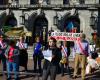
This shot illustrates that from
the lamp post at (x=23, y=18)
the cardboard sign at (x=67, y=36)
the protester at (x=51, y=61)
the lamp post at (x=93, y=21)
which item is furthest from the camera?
the lamp post at (x=23, y=18)

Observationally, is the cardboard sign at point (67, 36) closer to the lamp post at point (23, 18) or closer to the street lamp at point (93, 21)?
the street lamp at point (93, 21)

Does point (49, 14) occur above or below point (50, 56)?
above

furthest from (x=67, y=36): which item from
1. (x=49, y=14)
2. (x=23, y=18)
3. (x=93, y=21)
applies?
(x=23, y=18)

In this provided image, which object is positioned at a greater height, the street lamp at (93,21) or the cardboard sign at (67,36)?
the cardboard sign at (67,36)

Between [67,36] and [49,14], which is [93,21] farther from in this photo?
[67,36]

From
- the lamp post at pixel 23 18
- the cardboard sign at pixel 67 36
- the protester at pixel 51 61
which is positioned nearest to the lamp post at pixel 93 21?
the lamp post at pixel 23 18

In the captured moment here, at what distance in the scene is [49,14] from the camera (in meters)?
34.7

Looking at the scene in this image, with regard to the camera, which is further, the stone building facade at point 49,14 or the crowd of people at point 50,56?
the stone building facade at point 49,14

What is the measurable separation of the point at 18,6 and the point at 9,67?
21287 mm

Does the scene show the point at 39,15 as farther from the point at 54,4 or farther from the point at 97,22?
the point at 97,22

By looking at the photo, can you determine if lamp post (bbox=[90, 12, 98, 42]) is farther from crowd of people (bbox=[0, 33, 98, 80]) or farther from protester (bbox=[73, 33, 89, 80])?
protester (bbox=[73, 33, 89, 80])

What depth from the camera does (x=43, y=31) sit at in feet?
115

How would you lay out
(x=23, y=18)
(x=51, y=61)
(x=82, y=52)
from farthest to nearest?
(x=23, y=18), (x=82, y=52), (x=51, y=61)

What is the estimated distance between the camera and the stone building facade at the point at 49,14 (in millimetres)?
33719
